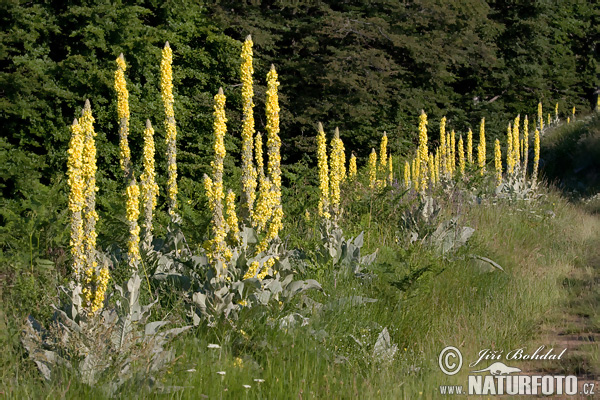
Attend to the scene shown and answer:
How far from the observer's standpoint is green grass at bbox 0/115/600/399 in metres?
3.93

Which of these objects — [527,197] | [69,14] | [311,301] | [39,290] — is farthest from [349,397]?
[69,14]

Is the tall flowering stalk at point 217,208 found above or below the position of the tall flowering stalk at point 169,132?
below

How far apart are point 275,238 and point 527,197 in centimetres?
809

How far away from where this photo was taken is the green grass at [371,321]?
3.93 metres

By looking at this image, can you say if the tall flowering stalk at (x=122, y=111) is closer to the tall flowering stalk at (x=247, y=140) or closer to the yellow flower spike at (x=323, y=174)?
the tall flowering stalk at (x=247, y=140)

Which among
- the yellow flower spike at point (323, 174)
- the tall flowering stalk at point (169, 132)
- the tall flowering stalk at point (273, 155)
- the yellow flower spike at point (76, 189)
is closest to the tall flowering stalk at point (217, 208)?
the tall flowering stalk at point (273, 155)

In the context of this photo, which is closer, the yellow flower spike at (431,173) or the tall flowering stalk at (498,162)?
the yellow flower spike at (431,173)

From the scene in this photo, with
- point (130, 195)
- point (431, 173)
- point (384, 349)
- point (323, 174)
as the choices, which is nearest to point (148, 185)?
point (130, 195)

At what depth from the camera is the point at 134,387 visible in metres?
3.72

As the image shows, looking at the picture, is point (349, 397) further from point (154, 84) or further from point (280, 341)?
point (154, 84)

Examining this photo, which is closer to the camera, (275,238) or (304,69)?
(275,238)

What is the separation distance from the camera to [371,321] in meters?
5.09

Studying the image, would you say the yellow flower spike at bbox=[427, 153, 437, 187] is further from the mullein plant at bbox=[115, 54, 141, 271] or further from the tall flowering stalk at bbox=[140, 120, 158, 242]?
the mullein plant at bbox=[115, 54, 141, 271]

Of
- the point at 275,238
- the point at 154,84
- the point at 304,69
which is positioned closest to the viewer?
the point at 275,238
